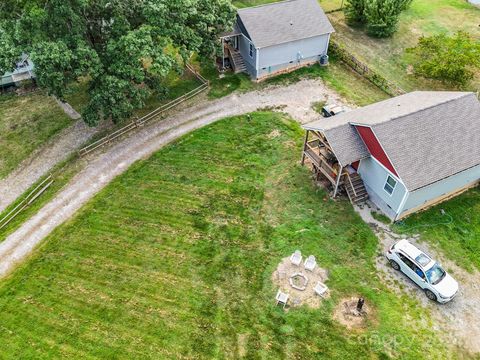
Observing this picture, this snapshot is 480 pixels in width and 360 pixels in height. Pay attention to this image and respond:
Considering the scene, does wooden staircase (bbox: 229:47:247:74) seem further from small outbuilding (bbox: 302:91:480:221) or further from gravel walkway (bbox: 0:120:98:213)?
small outbuilding (bbox: 302:91:480:221)

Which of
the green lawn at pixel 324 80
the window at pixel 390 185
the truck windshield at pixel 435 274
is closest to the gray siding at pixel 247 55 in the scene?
the green lawn at pixel 324 80

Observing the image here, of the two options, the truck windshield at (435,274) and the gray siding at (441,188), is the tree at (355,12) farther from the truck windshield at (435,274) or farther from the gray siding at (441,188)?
the truck windshield at (435,274)

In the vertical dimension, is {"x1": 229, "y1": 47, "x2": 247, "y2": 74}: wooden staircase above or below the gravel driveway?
above

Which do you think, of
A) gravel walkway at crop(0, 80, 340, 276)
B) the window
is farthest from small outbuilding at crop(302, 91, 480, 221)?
gravel walkway at crop(0, 80, 340, 276)

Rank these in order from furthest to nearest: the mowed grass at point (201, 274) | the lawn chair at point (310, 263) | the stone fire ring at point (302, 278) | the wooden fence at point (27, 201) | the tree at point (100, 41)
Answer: the wooden fence at point (27, 201), the tree at point (100, 41), the lawn chair at point (310, 263), the stone fire ring at point (302, 278), the mowed grass at point (201, 274)

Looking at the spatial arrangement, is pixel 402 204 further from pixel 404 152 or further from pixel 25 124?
pixel 25 124

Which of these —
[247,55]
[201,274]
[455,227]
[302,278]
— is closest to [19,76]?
[247,55]
